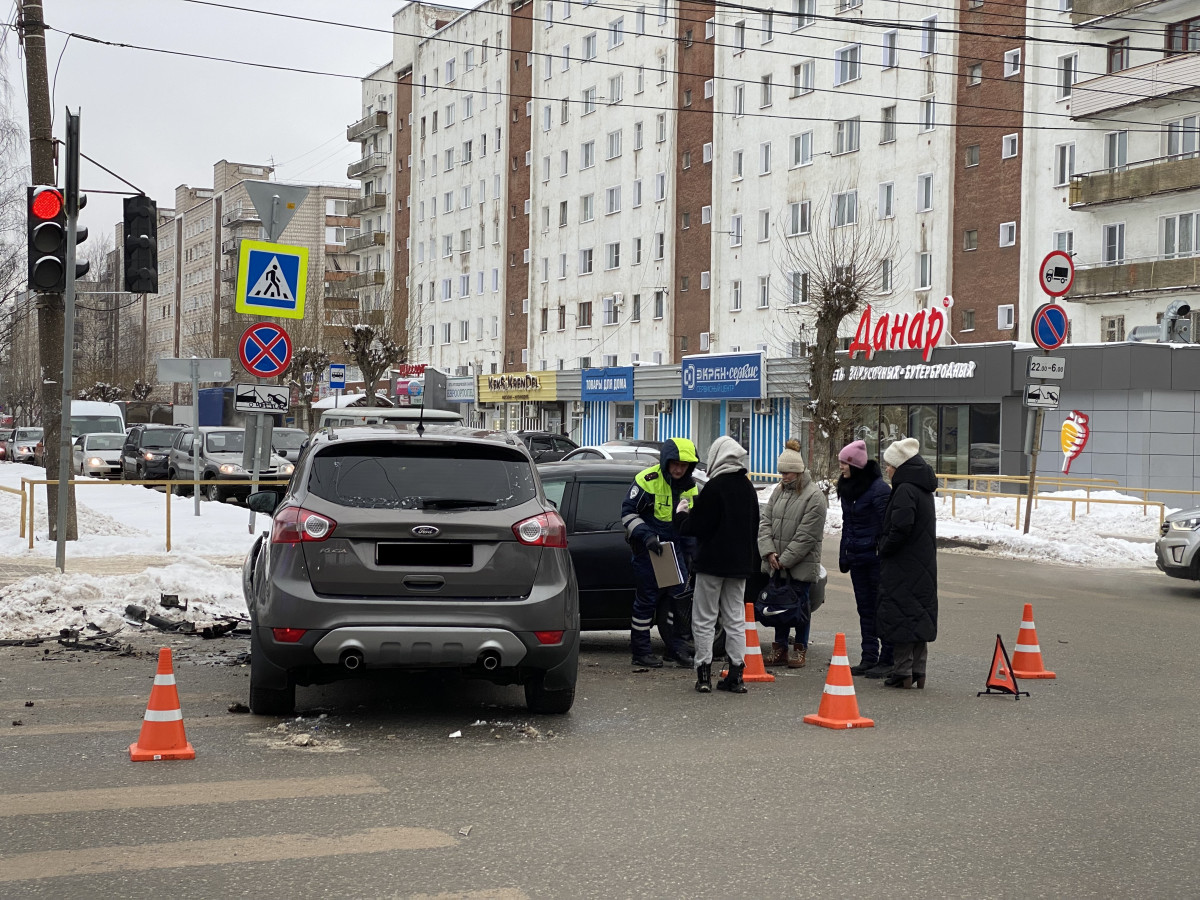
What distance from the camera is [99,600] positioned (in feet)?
39.5

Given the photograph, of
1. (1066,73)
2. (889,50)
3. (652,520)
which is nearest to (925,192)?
(889,50)

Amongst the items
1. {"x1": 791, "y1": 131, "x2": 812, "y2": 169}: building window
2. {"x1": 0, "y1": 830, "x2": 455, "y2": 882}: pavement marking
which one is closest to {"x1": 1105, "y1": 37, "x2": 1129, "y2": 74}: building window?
{"x1": 791, "y1": 131, "x2": 812, "y2": 169}: building window

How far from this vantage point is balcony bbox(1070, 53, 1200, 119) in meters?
37.7

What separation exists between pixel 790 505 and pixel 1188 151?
32.6 metres

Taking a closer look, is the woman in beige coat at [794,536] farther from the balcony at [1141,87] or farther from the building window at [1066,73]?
the building window at [1066,73]

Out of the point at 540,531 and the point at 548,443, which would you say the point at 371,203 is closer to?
the point at 548,443

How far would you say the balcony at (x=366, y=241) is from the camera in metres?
88.1

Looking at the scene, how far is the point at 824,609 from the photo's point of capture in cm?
1489

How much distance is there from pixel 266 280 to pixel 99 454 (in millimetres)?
29434

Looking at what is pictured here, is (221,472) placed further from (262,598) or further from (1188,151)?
(1188,151)

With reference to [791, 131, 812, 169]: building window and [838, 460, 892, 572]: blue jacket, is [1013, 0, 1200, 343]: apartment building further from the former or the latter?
[838, 460, 892, 572]: blue jacket

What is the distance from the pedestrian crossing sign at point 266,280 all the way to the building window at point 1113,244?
30.4 metres

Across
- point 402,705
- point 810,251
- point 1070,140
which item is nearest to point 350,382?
point 810,251

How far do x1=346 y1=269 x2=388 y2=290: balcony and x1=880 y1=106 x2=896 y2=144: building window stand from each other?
4401 centimetres
